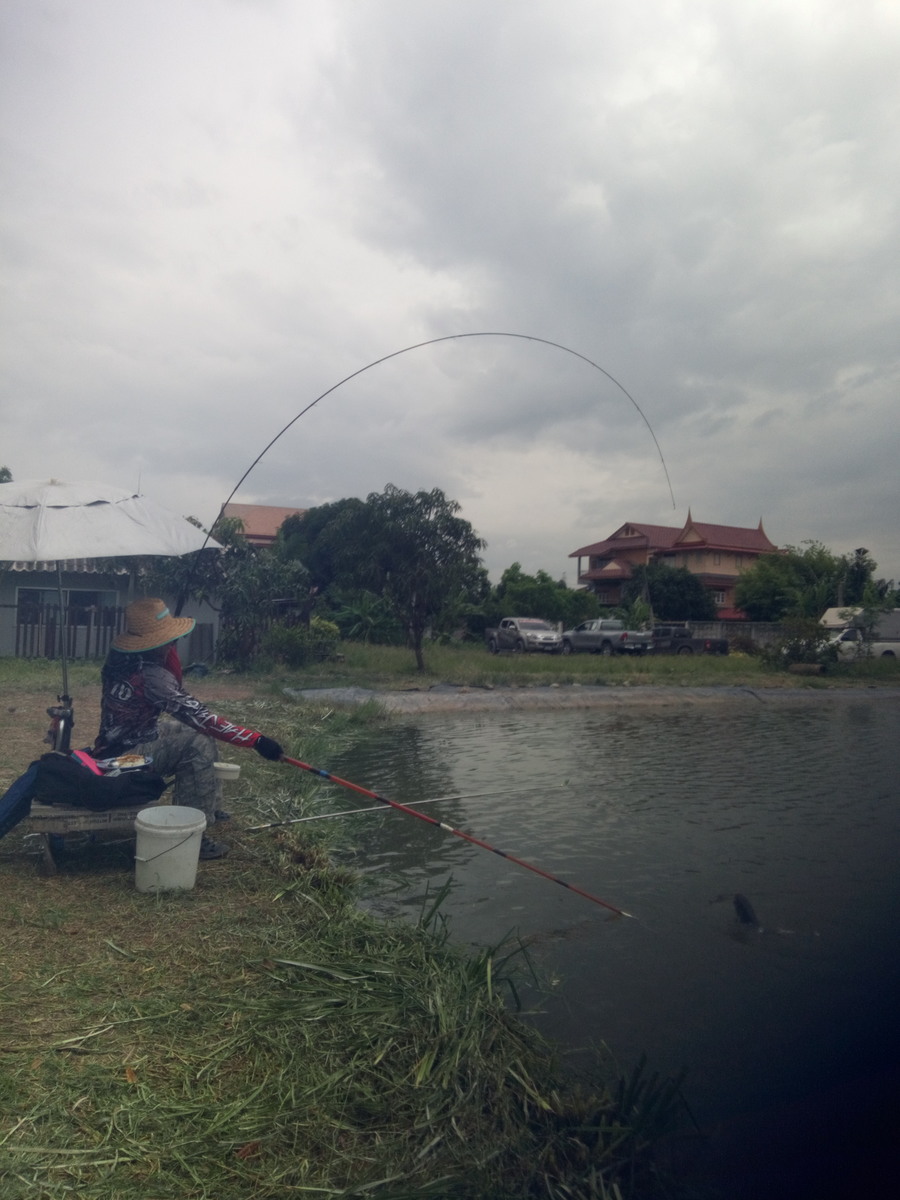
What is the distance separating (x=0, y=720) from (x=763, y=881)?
840 centimetres

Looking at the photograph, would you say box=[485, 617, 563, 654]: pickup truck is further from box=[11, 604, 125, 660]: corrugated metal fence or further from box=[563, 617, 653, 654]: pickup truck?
box=[11, 604, 125, 660]: corrugated metal fence

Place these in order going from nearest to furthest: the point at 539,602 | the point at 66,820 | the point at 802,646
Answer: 1. the point at 66,820
2. the point at 802,646
3. the point at 539,602

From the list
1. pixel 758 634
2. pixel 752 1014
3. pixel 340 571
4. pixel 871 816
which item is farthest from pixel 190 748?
pixel 758 634

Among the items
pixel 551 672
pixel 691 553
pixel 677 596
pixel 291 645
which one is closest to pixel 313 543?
pixel 291 645

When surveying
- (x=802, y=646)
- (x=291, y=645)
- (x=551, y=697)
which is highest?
(x=802, y=646)

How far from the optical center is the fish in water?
529cm

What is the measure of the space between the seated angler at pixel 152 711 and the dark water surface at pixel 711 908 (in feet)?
4.63

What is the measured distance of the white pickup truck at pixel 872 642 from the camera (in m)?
26.7

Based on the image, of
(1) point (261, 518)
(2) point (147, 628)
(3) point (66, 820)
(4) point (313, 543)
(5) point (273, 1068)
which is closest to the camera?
(5) point (273, 1068)

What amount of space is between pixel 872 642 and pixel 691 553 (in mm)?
22589

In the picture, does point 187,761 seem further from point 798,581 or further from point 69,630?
point 798,581

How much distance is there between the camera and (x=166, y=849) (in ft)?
15.5

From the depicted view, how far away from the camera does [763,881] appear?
609 centimetres

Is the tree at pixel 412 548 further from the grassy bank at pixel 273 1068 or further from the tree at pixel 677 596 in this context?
the tree at pixel 677 596
